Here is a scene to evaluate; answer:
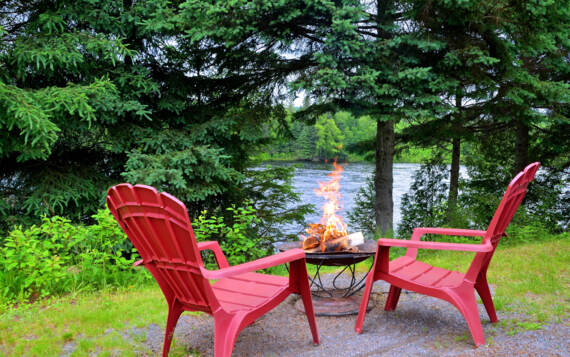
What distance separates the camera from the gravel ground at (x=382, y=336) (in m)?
2.46

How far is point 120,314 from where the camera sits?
3139 mm

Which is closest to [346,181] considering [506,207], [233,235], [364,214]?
[364,214]

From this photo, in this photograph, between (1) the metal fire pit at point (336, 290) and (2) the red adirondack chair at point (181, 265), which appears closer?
(2) the red adirondack chair at point (181, 265)

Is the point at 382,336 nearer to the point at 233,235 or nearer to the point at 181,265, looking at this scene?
the point at 181,265

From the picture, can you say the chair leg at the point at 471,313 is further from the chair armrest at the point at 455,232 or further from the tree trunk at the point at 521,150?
the tree trunk at the point at 521,150

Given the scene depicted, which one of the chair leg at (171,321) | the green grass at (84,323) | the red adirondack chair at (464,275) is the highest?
the red adirondack chair at (464,275)

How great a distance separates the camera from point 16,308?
3.35 metres

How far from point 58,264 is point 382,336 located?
2.75 m

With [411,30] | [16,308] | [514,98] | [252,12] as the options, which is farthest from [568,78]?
[16,308]

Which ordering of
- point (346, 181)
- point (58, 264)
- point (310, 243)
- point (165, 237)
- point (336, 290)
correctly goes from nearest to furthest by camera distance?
point (165, 237), point (310, 243), point (58, 264), point (336, 290), point (346, 181)

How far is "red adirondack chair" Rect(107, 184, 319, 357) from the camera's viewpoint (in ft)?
6.67

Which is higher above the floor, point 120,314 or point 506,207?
point 506,207

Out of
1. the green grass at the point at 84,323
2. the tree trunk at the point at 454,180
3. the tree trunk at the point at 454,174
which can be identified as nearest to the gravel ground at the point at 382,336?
the green grass at the point at 84,323

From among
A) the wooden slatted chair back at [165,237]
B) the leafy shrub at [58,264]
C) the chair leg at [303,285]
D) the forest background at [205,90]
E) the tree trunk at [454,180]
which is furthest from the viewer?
the tree trunk at [454,180]
